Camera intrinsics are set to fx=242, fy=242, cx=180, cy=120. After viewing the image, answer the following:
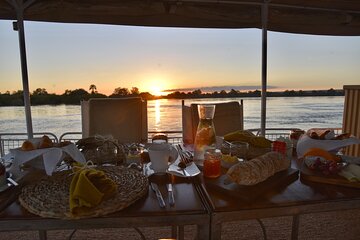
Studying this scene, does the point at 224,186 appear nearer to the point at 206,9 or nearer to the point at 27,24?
the point at 206,9

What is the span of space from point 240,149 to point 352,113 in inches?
112

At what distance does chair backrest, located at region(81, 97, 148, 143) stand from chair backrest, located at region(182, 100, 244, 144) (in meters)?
0.42

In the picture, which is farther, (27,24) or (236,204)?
(27,24)

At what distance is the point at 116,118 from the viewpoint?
7.43ft

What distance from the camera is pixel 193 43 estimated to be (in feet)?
20.7

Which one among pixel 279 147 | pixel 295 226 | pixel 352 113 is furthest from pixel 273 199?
pixel 352 113

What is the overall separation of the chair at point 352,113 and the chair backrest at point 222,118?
6.19 ft

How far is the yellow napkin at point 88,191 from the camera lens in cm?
74

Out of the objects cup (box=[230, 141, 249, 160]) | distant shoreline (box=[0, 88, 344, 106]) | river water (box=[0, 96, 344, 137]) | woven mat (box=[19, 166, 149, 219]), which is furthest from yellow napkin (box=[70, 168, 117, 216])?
river water (box=[0, 96, 344, 137])

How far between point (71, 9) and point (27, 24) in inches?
24.4

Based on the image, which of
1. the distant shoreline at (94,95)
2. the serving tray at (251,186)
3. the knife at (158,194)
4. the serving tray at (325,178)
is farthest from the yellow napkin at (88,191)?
the distant shoreline at (94,95)

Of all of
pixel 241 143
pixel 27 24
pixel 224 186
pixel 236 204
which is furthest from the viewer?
pixel 27 24

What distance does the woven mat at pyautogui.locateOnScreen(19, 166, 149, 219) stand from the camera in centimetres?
74

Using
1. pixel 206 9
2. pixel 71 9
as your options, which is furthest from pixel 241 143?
pixel 71 9
